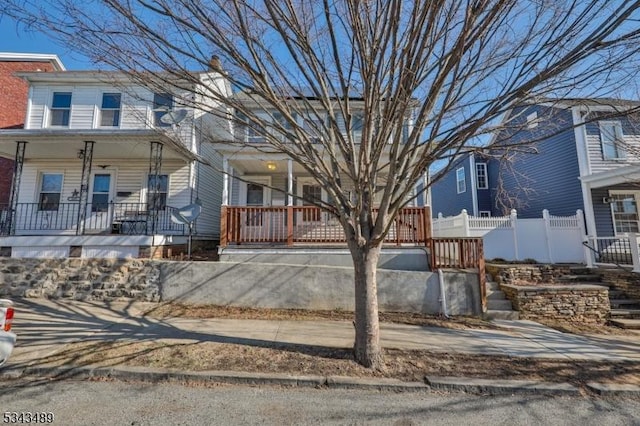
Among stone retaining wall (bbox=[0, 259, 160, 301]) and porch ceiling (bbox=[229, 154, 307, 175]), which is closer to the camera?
stone retaining wall (bbox=[0, 259, 160, 301])

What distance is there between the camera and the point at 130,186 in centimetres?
1063

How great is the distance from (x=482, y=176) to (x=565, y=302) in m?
11.4

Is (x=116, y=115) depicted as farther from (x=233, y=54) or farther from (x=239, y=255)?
(x=233, y=54)

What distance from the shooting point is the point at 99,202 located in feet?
34.4

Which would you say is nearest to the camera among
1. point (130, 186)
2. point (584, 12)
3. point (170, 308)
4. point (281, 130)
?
point (584, 12)

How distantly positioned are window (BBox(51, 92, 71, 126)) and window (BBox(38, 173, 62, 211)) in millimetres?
1901

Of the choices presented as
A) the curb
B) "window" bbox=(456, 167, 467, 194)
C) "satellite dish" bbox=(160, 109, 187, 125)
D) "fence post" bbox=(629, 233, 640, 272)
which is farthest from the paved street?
"window" bbox=(456, 167, 467, 194)

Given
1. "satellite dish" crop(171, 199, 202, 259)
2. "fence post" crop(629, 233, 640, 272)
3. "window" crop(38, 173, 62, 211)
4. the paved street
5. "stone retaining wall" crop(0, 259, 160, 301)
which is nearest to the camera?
the paved street

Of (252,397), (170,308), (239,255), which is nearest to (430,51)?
(252,397)

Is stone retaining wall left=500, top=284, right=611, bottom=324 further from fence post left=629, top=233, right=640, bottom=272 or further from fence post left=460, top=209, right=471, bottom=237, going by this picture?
fence post left=460, top=209, right=471, bottom=237

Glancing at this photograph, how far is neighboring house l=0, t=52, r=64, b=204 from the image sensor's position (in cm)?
1397

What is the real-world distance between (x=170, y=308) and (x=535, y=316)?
840 cm

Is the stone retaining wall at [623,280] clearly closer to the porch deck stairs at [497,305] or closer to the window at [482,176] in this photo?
the porch deck stairs at [497,305]

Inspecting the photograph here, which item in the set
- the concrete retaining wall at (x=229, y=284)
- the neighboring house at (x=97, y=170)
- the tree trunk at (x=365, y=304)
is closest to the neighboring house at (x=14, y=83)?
the neighboring house at (x=97, y=170)
